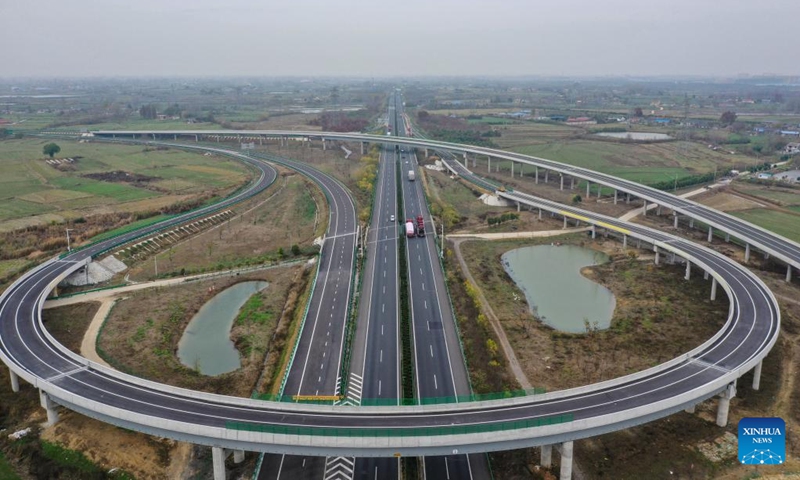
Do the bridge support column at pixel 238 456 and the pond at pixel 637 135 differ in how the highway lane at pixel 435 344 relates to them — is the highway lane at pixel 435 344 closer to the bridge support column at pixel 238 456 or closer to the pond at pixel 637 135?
the bridge support column at pixel 238 456

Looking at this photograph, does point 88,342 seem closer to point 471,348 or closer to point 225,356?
point 225,356

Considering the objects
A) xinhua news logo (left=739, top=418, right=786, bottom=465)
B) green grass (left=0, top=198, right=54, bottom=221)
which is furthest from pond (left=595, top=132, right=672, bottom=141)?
xinhua news logo (left=739, top=418, right=786, bottom=465)

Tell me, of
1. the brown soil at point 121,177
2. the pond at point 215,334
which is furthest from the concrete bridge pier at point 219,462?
the brown soil at point 121,177

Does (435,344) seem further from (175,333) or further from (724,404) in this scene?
(175,333)

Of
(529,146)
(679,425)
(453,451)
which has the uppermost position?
(529,146)

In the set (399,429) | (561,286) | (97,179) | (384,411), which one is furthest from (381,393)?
(97,179)

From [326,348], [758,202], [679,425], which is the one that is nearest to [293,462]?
[326,348]

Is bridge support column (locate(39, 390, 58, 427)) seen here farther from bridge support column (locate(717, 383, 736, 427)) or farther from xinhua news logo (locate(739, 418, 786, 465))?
bridge support column (locate(717, 383, 736, 427))
